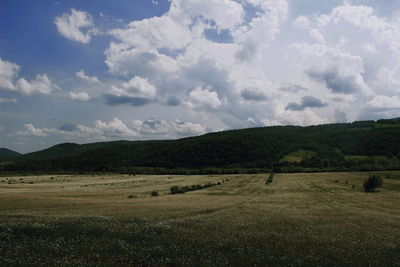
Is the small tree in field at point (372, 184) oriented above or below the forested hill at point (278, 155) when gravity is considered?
below

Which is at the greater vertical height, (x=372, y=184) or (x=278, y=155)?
(x=278, y=155)

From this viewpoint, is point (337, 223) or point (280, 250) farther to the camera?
point (337, 223)

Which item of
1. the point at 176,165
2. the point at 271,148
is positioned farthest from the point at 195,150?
the point at 271,148

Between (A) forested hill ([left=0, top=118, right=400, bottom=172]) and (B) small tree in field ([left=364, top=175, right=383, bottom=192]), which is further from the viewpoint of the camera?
(A) forested hill ([left=0, top=118, right=400, bottom=172])

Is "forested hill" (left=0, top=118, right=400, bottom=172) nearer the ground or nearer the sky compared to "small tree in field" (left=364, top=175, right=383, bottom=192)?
nearer the sky

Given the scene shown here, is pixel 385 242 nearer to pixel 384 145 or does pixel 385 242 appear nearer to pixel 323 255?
pixel 323 255

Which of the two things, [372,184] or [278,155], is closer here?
[372,184]

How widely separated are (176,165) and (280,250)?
543 feet

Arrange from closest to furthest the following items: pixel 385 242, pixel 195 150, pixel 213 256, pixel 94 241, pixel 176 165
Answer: pixel 213 256
pixel 94 241
pixel 385 242
pixel 176 165
pixel 195 150

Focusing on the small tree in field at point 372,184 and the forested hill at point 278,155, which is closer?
the small tree in field at point 372,184

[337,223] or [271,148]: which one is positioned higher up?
[271,148]

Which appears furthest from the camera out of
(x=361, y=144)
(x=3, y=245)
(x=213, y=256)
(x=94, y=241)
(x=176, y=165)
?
(x=176, y=165)

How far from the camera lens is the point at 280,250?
44.9ft

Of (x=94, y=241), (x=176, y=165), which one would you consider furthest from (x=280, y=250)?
(x=176, y=165)
